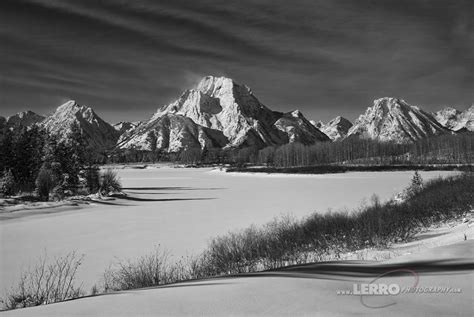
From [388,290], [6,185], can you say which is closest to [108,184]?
[6,185]

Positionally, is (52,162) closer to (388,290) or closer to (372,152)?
(388,290)

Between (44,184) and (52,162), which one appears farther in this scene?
(52,162)

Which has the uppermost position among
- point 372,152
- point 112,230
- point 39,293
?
point 372,152

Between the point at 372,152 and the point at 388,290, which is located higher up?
the point at 372,152

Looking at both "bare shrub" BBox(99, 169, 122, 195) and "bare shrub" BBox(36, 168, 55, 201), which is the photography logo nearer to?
"bare shrub" BBox(36, 168, 55, 201)

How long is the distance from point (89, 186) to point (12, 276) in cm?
2671

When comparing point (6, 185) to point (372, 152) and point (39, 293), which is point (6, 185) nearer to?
point (39, 293)

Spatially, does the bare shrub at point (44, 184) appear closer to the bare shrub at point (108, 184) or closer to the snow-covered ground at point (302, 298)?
the bare shrub at point (108, 184)

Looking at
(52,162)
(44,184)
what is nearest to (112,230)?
(44,184)

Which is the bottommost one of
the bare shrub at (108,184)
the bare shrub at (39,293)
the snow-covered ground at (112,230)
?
the snow-covered ground at (112,230)

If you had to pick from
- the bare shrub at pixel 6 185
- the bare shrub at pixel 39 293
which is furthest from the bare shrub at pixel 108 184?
the bare shrub at pixel 39 293

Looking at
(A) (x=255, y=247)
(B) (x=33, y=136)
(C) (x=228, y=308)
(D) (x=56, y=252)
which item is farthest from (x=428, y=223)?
(B) (x=33, y=136)

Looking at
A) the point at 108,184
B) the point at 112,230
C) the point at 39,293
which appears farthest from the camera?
the point at 108,184

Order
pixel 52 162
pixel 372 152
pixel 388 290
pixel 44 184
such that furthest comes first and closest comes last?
1. pixel 372 152
2. pixel 52 162
3. pixel 44 184
4. pixel 388 290
